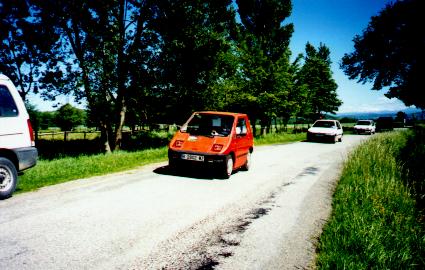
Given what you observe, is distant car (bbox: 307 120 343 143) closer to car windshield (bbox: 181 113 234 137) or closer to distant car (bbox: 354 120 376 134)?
distant car (bbox: 354 120 376 134)

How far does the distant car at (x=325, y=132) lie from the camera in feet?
74.9

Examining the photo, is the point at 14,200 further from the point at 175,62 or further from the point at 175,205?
the point at 175,62

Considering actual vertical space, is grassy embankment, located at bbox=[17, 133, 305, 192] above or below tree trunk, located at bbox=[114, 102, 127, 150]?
below

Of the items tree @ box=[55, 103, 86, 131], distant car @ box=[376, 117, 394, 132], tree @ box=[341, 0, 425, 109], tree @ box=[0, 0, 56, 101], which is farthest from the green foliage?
tree @ box=[55, 103, 86, 131]

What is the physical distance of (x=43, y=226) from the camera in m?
4.68

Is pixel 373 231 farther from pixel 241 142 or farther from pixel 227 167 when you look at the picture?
pixel 241 142

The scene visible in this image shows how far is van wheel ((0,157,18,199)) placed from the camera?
6133 mm

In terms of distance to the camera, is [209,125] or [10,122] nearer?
[10,122]

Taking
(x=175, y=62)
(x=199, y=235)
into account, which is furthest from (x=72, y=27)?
(x=199, y=235)

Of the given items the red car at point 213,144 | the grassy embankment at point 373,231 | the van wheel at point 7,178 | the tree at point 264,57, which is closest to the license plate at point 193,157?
the red car at point 213,144

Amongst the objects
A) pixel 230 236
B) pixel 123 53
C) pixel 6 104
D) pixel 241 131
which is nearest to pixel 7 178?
pixel 6 104

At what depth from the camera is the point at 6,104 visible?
6.33 meters

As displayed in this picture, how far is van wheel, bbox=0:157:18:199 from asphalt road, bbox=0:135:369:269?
0.58 feet

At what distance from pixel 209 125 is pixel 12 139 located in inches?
215
